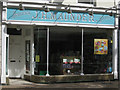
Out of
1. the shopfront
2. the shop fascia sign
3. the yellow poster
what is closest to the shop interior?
the shopfront

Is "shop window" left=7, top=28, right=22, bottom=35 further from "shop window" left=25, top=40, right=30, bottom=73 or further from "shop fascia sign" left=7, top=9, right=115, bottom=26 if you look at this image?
"shop fascia sign" left=7, top=9, right=115, bottom=26

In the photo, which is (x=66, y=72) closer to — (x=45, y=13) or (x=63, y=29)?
(x=63, y=29)

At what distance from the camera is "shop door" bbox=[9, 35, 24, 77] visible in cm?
1233

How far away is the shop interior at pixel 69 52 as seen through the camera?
37.1 feet

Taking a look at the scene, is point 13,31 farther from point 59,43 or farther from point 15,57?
point 59,43

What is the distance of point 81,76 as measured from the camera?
455 inches

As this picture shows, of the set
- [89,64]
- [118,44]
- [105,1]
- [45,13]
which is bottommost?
[89,64]

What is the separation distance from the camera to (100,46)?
39.8 feet

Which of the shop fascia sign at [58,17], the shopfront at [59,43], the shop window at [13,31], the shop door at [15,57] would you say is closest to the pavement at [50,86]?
the shopfront at [59,43]

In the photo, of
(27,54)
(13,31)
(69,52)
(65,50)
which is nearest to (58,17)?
(65,50)

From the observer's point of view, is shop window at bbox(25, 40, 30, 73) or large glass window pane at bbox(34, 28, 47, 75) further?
shop window at bbox(25, 40, 30, 73)

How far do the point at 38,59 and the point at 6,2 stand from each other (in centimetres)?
322

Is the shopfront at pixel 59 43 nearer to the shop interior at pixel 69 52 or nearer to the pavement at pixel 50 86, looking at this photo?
the shop interior at pixel 69 52

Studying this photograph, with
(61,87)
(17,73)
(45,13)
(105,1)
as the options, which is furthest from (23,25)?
(105,1)
